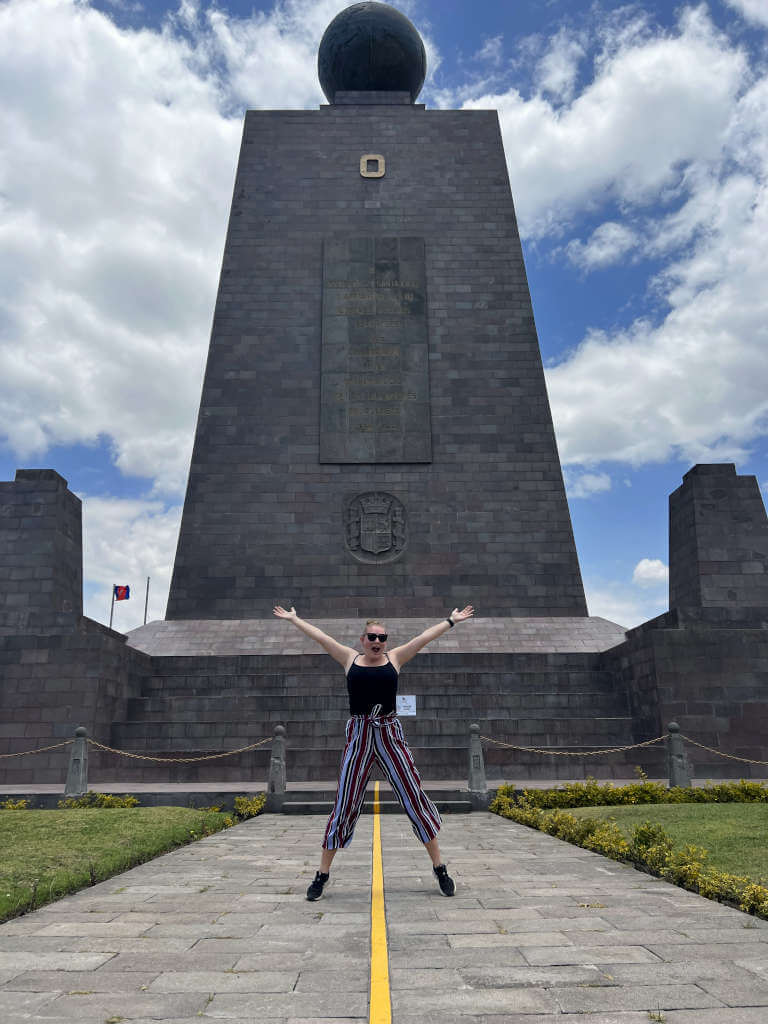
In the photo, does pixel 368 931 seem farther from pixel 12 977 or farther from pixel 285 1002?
pixel 12 977

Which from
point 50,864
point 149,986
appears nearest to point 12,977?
point 149,986

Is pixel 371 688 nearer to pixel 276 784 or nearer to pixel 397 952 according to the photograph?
pixel 397 952

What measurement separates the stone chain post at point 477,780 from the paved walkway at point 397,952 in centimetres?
549

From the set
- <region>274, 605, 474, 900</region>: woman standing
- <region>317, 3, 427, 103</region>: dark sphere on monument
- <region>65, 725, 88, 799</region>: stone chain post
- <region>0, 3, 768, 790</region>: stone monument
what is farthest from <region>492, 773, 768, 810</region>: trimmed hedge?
<region>317, 3, 427, 103</region>: dark sphere on monument

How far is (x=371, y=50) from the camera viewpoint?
86.6 feet

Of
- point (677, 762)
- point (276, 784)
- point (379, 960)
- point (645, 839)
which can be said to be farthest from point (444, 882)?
point (677, 762)

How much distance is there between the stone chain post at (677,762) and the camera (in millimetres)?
10922

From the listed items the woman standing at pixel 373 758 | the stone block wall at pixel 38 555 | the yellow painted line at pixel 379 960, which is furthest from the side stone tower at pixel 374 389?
the woman standing at pixel 373 758

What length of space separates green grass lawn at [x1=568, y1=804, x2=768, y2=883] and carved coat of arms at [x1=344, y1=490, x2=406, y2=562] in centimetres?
1154

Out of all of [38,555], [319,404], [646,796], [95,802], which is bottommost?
[646,796]

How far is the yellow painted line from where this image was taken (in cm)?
283

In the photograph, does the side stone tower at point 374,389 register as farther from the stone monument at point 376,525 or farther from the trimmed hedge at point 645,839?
the trimmed hedge at point 645,839

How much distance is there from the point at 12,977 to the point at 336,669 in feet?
44.1

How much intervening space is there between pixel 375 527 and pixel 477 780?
1041cm
